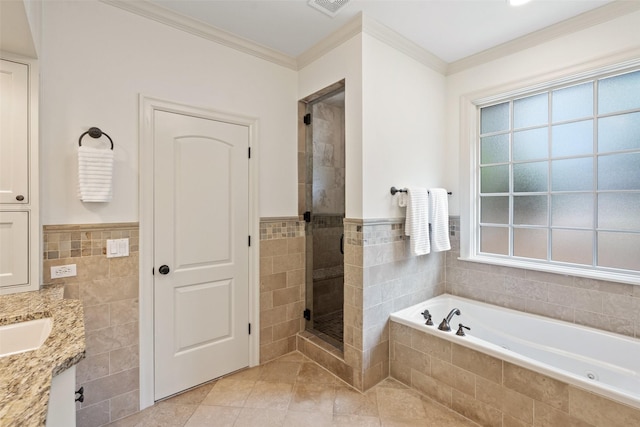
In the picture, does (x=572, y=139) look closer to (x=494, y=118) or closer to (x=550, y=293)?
(x=494, y=118)

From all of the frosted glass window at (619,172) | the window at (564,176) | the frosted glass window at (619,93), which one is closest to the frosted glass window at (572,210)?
the window at (564,176)

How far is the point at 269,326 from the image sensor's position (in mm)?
2621

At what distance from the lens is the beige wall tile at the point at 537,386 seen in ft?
5.16

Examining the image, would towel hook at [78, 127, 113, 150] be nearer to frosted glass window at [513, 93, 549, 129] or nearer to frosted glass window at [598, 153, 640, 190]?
frosted glass window at [513, 93, 549, 129]

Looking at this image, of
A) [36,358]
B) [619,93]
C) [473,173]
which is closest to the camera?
[36,358]

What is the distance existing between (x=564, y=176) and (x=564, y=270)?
2.43 ft

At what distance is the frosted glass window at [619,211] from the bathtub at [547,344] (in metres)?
0.76

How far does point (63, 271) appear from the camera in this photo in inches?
68.7

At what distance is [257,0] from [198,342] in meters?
2.47

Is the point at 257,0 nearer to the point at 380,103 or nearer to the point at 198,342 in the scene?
the point at 380,103

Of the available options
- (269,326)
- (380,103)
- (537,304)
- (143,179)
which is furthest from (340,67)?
(537,304)

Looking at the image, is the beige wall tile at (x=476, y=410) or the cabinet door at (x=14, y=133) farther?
the beige wall tile at (x=476, y=410)

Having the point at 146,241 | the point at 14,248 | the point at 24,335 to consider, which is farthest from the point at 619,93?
the point at 14,248

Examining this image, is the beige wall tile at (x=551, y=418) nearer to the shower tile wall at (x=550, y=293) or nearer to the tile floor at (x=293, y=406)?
the tile floor at (x=293, y=406)
